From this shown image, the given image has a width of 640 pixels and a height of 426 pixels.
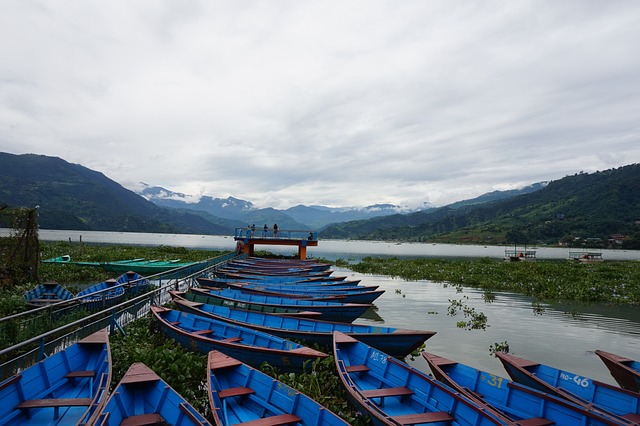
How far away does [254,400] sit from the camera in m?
7.90

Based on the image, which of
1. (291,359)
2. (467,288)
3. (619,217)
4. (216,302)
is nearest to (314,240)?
(467,288)

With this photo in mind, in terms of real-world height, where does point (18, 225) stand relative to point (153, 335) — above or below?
above

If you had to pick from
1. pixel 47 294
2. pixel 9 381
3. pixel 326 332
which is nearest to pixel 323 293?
pixel 326 332

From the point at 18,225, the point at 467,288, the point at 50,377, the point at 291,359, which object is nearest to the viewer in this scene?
the point at 50,377

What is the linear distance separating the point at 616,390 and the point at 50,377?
1188 cm

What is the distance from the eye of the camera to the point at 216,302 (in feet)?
56.9

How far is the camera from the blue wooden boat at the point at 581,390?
25.1ft

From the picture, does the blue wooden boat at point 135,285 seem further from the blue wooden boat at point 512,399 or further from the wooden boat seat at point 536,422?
the wooden boat seat at point 536,422

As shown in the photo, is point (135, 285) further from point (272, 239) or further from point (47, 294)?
point (272, 239)

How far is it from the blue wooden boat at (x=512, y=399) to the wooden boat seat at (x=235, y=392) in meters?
4.47

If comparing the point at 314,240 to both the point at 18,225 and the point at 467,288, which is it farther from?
the point at 18,225

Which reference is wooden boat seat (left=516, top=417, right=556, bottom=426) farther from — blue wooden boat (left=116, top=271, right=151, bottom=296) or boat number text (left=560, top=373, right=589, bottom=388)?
blue wooden boat (left=116, top=271, right=151, bottom=296)

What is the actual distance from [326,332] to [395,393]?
15.3 feet

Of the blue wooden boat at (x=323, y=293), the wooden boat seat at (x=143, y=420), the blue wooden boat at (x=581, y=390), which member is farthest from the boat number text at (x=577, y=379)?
the blue wooden boat at (x=323, y=293)
